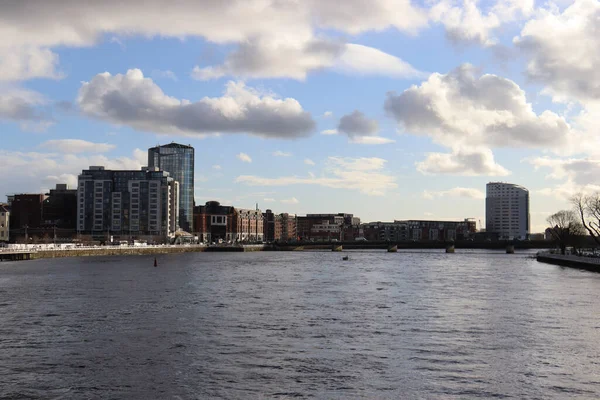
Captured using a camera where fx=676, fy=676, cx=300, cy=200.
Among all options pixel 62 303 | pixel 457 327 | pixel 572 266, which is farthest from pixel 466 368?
pixel 572 266

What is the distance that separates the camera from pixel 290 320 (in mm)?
48375

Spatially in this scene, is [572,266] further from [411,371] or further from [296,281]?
[411,371]

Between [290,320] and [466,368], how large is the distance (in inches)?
721

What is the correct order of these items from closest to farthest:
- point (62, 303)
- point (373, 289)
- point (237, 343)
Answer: point (237, 343) → point (62, 303) → point (373, 289)

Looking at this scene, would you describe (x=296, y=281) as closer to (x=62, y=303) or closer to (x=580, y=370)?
(x=62, y=303)

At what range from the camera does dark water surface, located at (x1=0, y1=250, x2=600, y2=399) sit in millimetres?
28797

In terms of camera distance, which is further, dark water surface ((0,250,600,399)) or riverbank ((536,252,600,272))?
riverbank ((536,252,600,272))

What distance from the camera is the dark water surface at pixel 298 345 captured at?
94.5 feet

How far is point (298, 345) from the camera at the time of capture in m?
38.3

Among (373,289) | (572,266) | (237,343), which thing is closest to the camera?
(237,343)

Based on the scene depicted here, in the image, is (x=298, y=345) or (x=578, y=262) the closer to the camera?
(x=298, y=345)

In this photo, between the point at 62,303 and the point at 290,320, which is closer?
the point at 290,320

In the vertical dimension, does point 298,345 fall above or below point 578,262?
above

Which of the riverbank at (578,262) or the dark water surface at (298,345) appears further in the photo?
the riverbank at (578,262)
